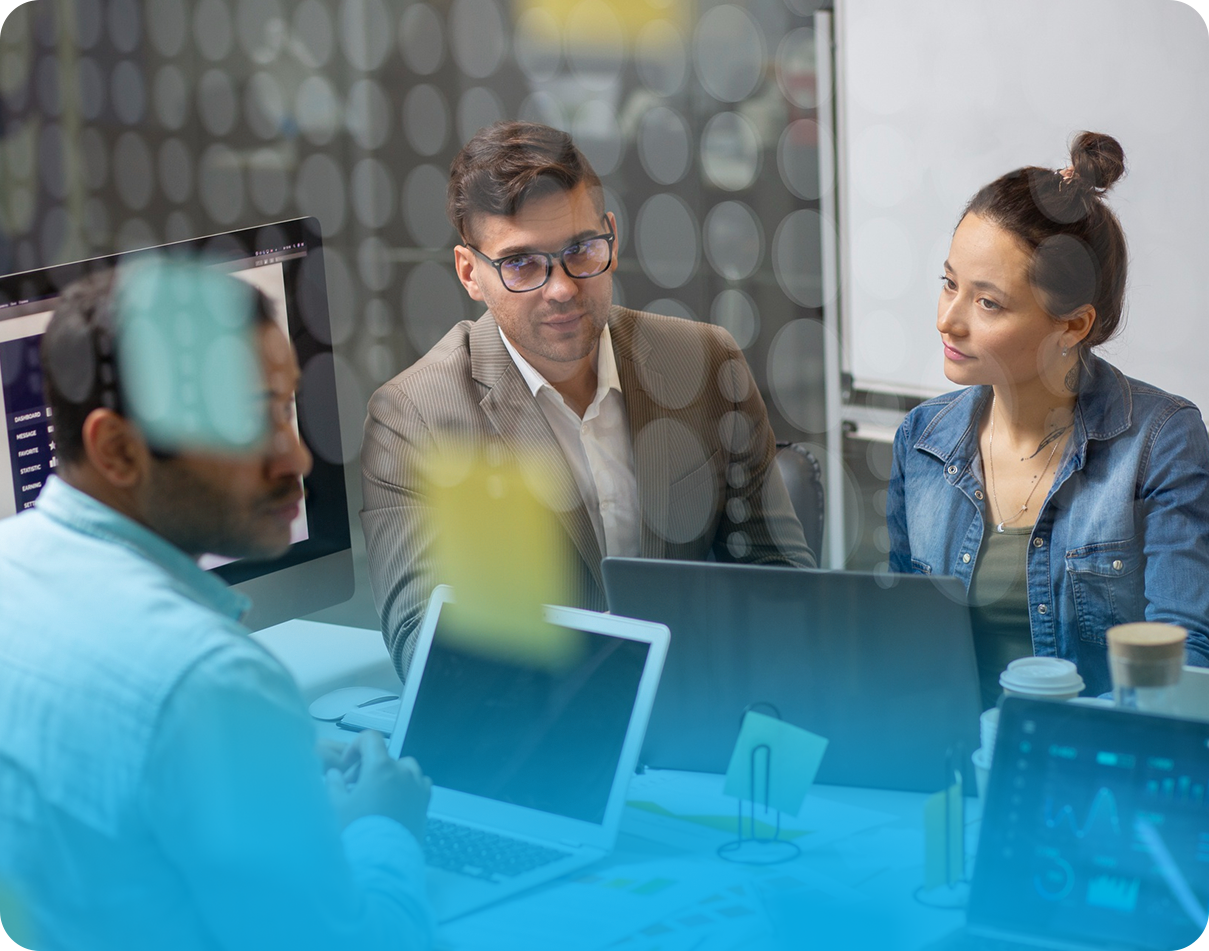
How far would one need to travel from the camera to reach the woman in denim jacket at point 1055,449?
140cm

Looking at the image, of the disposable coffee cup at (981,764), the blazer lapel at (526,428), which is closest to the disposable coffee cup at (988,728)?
the disposable coffee cup at (981,764)

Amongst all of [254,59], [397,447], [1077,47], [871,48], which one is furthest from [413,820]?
[254,59]

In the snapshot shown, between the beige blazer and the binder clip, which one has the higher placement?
the beige blazer

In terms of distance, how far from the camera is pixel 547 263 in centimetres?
155

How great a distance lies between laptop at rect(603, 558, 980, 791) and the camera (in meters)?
1.00

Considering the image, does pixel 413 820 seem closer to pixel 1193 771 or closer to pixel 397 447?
pixel 1193 771

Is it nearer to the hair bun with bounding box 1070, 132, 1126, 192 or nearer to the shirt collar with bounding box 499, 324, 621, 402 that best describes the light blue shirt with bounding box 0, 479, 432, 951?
the shirt collar with bounding box 499, 324, 621, 402

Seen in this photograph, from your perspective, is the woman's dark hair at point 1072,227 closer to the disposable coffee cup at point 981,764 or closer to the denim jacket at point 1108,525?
the denim jacket at point 1108,525

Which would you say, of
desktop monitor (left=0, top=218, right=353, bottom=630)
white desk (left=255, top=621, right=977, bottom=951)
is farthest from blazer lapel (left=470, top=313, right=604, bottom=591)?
white desk (left=255, top=621, right=977, bottom=951)

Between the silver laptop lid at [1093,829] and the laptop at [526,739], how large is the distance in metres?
0.30

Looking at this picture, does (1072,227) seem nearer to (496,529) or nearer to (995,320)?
(995,320)

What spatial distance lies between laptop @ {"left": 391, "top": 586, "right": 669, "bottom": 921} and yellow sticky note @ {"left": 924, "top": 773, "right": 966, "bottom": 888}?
239mm

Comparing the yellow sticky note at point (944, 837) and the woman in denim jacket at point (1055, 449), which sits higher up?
the woman in denim jacket at point (1055, 449)

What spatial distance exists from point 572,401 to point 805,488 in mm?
363
